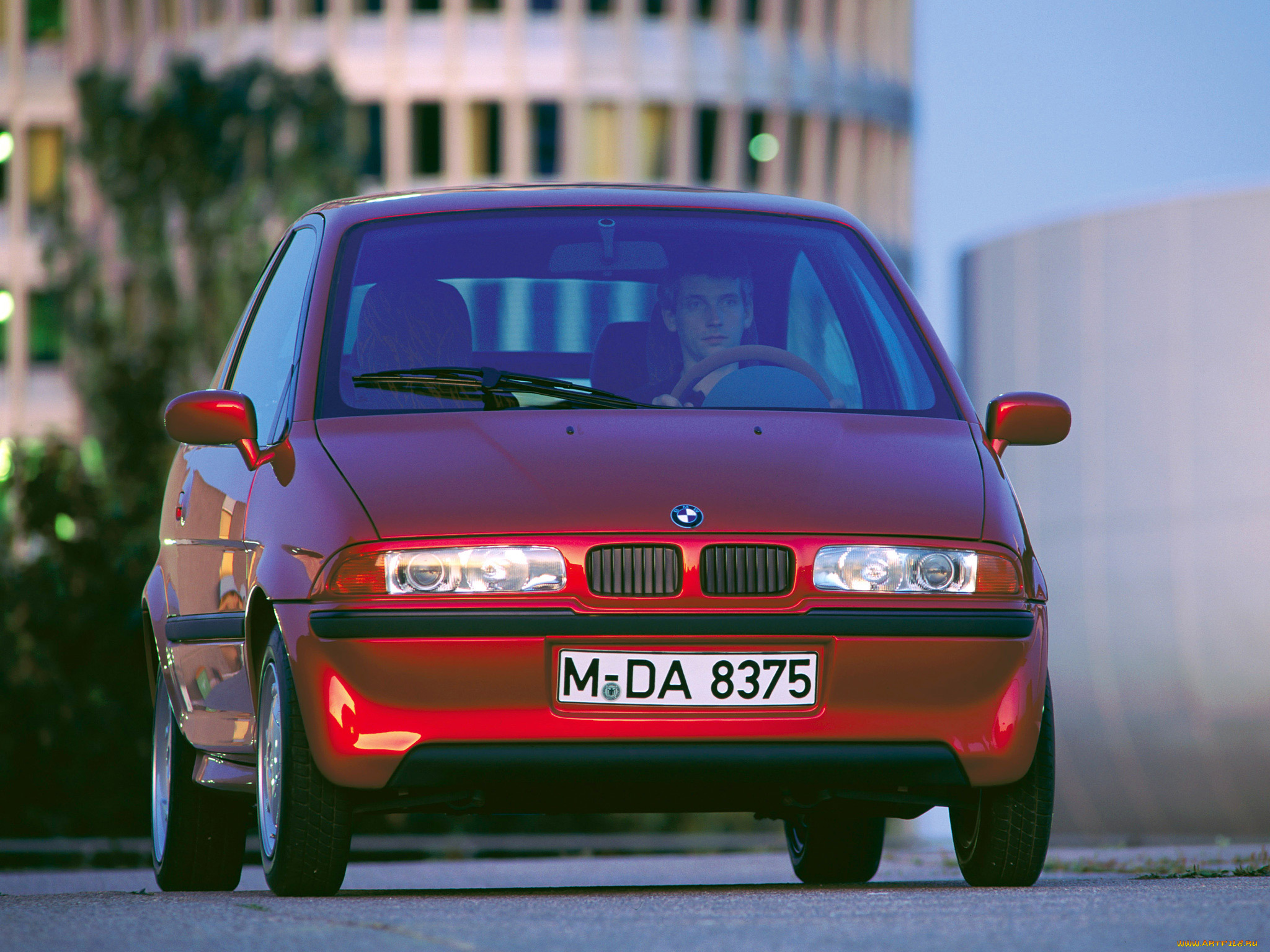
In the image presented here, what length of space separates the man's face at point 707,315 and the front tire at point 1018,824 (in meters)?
1.21

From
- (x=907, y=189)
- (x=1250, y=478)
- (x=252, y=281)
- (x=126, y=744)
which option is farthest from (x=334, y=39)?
(x=126, y=744)

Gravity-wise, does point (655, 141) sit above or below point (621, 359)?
above

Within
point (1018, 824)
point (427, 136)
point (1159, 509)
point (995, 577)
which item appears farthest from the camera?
point (427, 136)

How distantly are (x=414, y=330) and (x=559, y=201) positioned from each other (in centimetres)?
68

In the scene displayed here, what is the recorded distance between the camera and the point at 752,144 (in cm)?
5722

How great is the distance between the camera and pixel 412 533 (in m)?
5.62

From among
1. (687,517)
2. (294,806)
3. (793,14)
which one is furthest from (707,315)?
(793,14)

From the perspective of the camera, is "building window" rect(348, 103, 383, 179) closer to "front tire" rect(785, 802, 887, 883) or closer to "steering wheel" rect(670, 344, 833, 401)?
"front tire" rect(785, 802, 887, 883)

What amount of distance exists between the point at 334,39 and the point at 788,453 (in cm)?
5104

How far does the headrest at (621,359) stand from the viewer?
20.5 ft

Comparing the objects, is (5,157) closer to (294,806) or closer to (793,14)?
(793,14)

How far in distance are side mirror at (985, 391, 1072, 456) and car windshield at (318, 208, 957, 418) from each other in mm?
132

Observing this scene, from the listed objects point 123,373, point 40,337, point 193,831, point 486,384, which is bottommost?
point 40,337

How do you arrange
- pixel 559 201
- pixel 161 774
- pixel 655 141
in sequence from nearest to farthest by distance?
pixel 559 201 → pixel 161 774 → pixel 655 141
